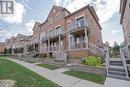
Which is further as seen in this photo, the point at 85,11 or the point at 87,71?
the point at 85,11

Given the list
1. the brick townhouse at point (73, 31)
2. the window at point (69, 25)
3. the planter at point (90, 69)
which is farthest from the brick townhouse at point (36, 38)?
the planter at point (90, 69)

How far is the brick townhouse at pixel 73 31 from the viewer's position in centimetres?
1680

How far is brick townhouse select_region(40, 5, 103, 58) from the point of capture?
55.1 ft

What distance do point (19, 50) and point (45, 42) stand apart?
2013 cm

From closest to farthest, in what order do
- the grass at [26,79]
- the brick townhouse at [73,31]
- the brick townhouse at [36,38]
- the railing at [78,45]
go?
the grass at [26,79]
the brick townhouse at [73,31]
the railing at [78,45]
the brick townhouse at [36,38]

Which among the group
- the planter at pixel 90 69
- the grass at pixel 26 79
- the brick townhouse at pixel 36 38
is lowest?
the grass at pixel 26 79

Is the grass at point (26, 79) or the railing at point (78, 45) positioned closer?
the grass at point (26, 79)

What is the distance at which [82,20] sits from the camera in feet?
63.6

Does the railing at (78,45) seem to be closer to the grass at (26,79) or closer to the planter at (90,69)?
the planter at (90,69)

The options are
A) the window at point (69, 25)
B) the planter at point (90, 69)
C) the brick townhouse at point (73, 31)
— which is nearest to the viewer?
the planter at point (90, 69)

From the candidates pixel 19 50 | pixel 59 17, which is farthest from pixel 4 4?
pixel 19 50

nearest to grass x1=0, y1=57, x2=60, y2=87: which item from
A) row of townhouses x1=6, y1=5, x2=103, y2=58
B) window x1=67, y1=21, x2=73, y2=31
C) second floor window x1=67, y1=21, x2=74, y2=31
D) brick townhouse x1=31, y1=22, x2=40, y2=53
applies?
row of townhouses x1=6, y1=5, x2=103, y2=58

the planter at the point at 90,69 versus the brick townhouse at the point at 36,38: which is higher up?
the brick townhouse at the point at 36,38

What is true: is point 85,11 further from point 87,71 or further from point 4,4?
point 4,4
